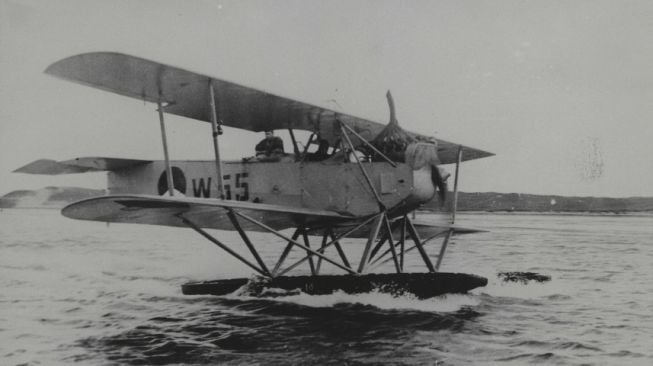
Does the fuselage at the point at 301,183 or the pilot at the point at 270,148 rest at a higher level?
the pilot at the point at 270,148

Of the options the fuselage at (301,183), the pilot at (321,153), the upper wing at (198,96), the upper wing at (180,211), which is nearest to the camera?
the upper wing at (198,96)

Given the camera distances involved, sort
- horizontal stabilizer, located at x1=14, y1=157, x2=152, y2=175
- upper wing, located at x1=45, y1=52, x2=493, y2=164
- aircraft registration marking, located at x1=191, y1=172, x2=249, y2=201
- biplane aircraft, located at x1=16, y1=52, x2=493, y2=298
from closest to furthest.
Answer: upper wing, located at x1=45, y1=52, x2=493, y2=164 → biplane aircraft, located at x1=16, y1=52, x2=493, y2=298 → horizontal stabilizer, located at x1=14, y1=157, x2=152, y2=175 → aircraft registration marking, located at x1=191, y1=172, x2=249, y2=201

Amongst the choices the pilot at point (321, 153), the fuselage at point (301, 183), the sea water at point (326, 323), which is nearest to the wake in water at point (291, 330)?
the sea water at point (326, 323)

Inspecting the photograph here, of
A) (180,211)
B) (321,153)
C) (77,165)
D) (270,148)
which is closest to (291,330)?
(180,211)

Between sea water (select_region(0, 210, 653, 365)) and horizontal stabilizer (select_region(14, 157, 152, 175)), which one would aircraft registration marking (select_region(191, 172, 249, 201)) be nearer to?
horizontal stabilizer (select_region(14, 157, 152, 175))

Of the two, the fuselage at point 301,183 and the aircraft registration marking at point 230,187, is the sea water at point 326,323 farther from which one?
the aircraft registration marking at point 230,187

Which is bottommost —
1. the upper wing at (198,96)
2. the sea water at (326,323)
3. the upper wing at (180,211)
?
the sea water at (326,323)

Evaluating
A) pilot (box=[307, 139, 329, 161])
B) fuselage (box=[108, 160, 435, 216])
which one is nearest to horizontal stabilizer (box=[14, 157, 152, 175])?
fuselage (box=[108, 160, 435, 216])

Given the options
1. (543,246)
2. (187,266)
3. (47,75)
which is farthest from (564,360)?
(543,246)
